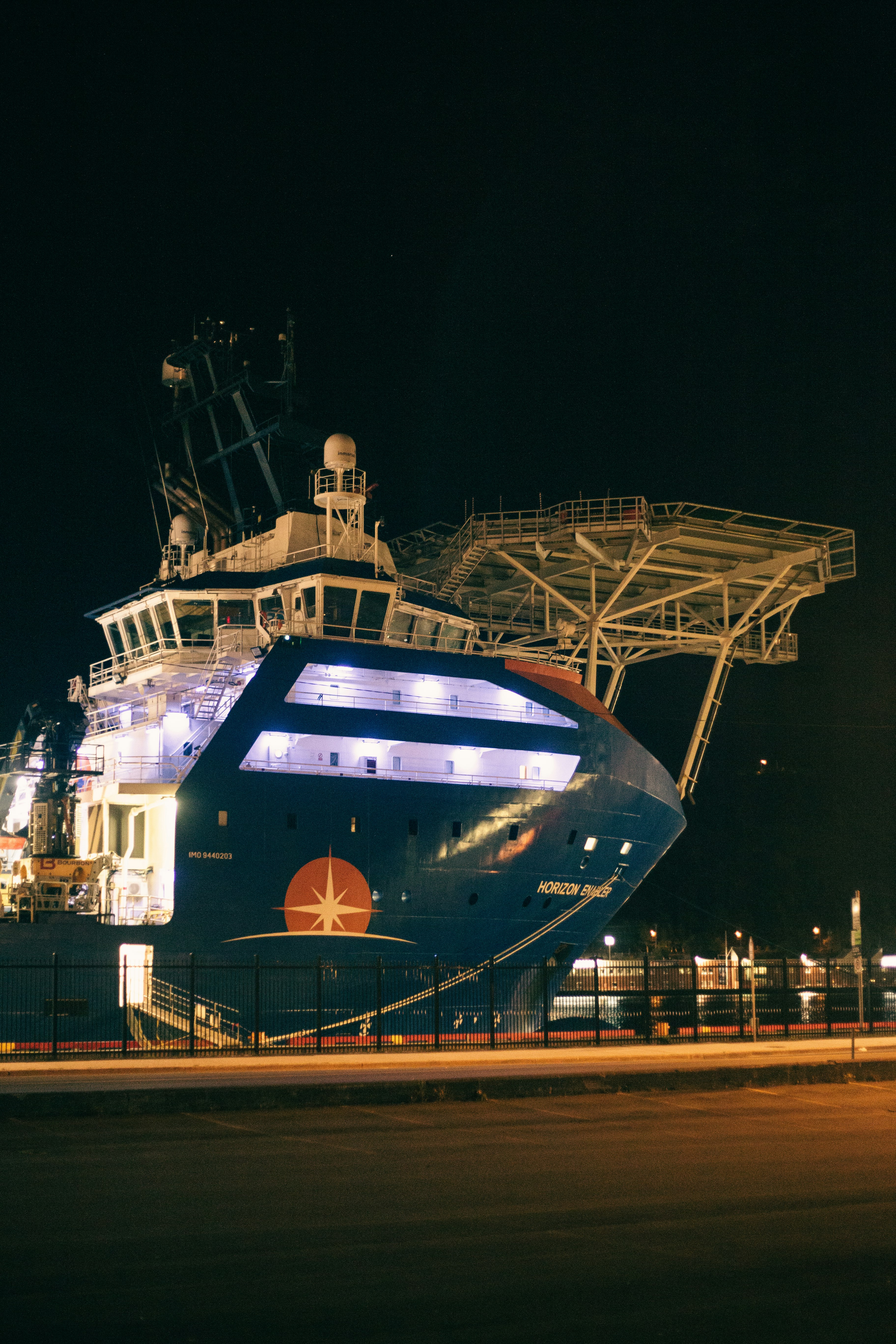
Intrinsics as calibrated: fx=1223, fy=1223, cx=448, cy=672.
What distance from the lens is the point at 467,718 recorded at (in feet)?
100

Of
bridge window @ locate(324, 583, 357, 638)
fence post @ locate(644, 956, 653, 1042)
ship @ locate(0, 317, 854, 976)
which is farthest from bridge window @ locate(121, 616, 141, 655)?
fence post @ locate(644, 956, 653, 1042)

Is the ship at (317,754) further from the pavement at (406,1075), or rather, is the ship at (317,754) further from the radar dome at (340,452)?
the pavement at (406,1075)

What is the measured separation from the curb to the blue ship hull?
985 cm

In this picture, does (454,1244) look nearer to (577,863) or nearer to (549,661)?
(577,863)

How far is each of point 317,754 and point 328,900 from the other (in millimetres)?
3679

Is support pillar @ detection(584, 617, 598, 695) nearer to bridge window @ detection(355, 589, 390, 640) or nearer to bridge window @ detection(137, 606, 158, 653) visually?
bridge window @ detection(355, 589, 390, 640)

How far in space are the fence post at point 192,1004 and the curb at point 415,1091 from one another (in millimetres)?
5109

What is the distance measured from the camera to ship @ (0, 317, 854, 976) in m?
27.5

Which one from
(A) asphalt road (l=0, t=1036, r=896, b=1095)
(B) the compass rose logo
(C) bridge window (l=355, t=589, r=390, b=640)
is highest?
(C) bridge window (l=355, t=589, r=390, b=640)

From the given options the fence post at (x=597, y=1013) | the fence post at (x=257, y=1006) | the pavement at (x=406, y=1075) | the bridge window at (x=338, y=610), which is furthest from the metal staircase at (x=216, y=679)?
the fence post at (x=597, y=1013)

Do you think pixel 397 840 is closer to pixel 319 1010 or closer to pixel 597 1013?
pixel 597 1013

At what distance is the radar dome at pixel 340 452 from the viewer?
34188 mm

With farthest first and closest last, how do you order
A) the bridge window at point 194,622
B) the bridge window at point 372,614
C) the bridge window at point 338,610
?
the bridge window at point 194,622
the bridge window at point 372,614
the bridge window at point 338,610

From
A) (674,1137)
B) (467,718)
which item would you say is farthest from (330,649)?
(674,1137)
